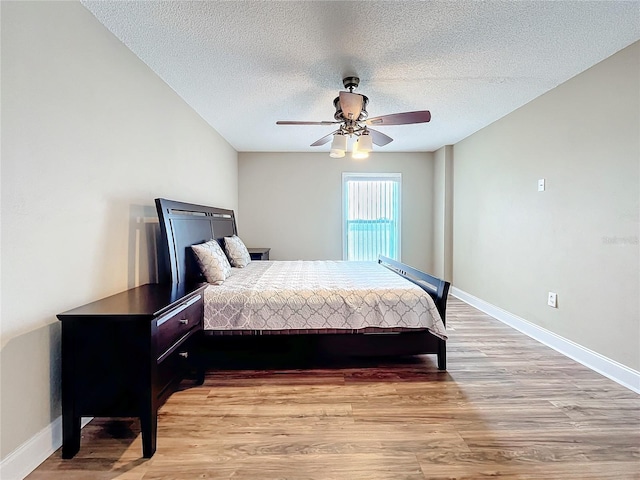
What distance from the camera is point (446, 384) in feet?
7.59

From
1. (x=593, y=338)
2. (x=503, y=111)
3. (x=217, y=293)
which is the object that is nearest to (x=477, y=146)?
(x=503, y=111)

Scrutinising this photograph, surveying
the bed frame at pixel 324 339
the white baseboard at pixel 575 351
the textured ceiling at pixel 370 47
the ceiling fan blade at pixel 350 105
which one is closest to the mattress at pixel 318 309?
the bed frame at pixel 324 339

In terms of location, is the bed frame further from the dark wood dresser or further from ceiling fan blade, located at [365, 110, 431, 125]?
ceiling fan blade, located at [365, 110, 431, 125]

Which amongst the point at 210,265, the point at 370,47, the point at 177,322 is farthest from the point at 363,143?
the point at 177,322

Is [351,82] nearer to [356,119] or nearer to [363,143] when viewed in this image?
[356,119]

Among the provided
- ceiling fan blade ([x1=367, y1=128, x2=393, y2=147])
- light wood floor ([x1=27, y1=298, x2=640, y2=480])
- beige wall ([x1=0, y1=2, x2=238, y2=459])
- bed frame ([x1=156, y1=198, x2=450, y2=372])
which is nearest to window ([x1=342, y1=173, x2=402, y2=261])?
ceiling fan blade ([x1=367, y1=128, x2=393, y2=147])

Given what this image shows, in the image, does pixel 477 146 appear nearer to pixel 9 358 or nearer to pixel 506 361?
pixel 506 361

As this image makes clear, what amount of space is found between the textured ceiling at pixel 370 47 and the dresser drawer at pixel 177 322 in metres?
1.77

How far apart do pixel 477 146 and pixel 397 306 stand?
3.13 meters

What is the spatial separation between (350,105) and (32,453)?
2.87 m

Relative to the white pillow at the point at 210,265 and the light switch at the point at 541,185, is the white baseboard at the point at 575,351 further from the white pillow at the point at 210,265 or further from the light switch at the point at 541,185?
the white pillow at the point at 210,265

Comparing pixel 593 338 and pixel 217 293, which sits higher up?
pixel 217 293

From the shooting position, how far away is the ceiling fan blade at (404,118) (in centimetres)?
266

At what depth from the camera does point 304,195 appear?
Answer: 18.4ft
